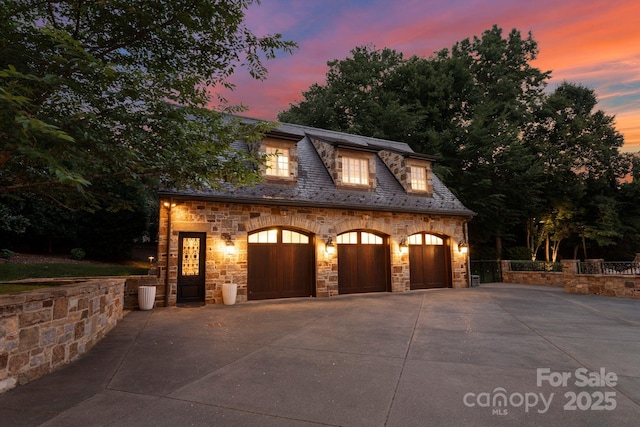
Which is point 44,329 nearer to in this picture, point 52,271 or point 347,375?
point 347,375

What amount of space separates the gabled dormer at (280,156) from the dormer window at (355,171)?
235 centimetres

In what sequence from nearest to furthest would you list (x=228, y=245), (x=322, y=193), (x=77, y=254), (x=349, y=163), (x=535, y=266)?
1. (x=228, y=245)
2. (x=322, y=193)
3. (x=349, y=163)
4. (x=77, y=254)
5. (x=535, y=266)

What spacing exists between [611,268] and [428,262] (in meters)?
7.07

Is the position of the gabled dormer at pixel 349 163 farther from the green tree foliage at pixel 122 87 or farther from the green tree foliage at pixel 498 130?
the green tree foliage at pixel 498 130

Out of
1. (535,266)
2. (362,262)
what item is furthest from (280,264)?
(535,266)

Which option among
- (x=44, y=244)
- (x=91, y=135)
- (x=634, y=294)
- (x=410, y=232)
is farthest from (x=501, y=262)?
(x=44, y=244)

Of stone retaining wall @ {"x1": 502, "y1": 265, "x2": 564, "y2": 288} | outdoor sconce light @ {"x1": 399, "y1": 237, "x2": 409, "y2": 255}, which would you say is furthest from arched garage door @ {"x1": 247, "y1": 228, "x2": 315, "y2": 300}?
stone retaining wall @ {"x1": 502, "y1": 265, "x2": 564, "y2": 288}

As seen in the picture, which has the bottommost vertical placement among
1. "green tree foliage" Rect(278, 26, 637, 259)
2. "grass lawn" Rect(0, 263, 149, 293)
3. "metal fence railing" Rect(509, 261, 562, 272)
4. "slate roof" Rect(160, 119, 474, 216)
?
"metal fence railing" Rect(509, 261, 562, 272)

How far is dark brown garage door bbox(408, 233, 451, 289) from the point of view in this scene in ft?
49.5

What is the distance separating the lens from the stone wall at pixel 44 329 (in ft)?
13.3

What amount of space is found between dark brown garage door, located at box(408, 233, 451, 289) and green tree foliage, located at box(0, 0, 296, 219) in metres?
10.6

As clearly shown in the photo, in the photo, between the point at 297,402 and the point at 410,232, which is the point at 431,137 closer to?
the point at 410,232

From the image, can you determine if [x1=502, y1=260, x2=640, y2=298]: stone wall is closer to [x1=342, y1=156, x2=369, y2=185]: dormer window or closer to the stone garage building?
the stone garage building

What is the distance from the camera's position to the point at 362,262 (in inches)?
546
